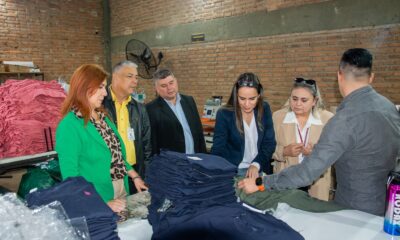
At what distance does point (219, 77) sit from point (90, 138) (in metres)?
4.88

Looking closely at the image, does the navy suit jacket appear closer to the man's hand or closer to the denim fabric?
the man's hand

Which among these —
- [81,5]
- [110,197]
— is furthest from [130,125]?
[81,5]

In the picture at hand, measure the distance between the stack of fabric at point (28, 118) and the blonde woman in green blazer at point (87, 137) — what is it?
2.34 metres

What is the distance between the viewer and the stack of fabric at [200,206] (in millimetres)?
1039

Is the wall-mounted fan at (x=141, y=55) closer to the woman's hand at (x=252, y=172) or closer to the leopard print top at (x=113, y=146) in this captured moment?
the leopard print top at (x=113, y=146)

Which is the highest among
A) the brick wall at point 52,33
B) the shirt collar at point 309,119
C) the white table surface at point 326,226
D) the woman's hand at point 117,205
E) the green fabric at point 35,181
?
the brick wall at point 52,33

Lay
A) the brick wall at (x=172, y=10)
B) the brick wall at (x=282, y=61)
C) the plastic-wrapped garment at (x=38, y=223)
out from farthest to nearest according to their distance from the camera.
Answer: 1. the brick wall at (x=172, y=10)
2. the brick wall at (x=282, y=61)
3. the plastic-wrapped garment at (x=38, y=223)

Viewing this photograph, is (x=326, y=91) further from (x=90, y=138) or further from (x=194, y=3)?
(x=90, y=138)

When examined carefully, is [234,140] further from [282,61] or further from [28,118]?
[282,61]

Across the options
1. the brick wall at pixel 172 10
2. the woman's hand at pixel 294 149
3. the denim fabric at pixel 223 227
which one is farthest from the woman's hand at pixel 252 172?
the brick wall at pixel 172 10

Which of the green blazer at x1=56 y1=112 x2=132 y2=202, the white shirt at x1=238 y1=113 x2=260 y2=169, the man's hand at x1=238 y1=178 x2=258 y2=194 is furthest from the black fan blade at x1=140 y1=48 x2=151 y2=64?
the man's hand at x1=238 y1=178 x2=258 y2=194

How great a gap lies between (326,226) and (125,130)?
1.68 metres

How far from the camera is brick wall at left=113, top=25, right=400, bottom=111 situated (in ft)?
14.1

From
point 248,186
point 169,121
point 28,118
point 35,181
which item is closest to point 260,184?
point 248,186
